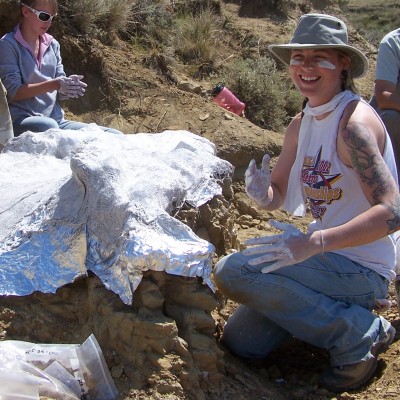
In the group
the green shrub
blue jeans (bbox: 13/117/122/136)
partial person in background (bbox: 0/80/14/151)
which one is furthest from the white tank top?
the green shrub

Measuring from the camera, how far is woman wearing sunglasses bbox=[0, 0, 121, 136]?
4078 mm

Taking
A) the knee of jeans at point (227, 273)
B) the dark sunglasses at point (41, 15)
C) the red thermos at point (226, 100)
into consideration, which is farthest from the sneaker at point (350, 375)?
the red thermos at point (226, 100)

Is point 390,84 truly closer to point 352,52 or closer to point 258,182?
point 352,52

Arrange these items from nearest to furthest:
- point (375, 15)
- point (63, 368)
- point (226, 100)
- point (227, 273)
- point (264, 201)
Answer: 1. point (63, 368)
2. point (227, 273)
3. point (264, 201)
4. point (226, 100)
5. point (375, 15)

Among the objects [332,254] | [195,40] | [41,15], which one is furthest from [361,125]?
[195,40]

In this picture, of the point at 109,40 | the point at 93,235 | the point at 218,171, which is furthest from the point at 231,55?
the point at 93,235

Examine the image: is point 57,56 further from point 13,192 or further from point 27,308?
point 27,308

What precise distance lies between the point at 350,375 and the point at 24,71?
2.72 meters

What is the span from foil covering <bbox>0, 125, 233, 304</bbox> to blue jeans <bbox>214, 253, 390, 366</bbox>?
20cm

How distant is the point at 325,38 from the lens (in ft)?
8.51

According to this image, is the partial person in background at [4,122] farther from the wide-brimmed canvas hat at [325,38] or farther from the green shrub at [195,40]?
the green shrub at [195,40]

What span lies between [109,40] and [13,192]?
379 centimetres

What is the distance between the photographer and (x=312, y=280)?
2.61 meters

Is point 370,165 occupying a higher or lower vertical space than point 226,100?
higher
